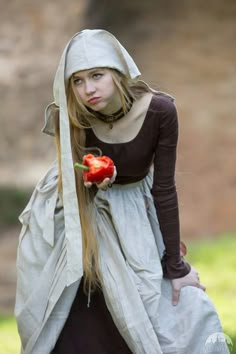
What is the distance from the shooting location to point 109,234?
470cm

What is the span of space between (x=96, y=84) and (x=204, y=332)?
0.96 meters

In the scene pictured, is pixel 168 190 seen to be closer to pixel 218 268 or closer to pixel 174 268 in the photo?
pixel 174 268

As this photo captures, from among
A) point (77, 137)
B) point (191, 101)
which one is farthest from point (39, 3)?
point (77, 137)

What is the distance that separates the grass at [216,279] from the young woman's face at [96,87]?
64.6 inches

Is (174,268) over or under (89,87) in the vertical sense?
under

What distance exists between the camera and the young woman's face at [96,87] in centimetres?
455

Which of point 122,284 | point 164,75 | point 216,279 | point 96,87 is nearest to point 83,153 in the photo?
point 96,87

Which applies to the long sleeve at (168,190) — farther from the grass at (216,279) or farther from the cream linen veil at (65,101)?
the grass at (216,279)

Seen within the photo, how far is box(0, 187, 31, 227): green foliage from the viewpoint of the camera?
35.7 ft

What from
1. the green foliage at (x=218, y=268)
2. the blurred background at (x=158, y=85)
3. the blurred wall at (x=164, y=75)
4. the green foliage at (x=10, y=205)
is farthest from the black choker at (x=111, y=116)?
the green foliage at (x=10, y=205)

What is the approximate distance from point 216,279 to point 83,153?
4233 mm

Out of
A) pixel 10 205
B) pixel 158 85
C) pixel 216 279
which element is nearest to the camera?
pixel 216 279

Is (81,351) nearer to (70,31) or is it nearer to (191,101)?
(70,31)

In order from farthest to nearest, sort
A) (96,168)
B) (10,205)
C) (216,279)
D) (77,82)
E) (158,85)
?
1. (10,205)
2. (158,85)
3. (216,279)
4. (77,82)
5. (96,168)
